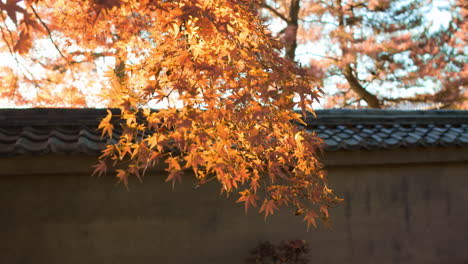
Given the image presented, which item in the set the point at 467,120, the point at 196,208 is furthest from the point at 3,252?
the point at 467,120

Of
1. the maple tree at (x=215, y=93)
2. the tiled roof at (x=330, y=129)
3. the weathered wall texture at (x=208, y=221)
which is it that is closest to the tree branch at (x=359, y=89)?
the tiled roof at (x=330, y=129)

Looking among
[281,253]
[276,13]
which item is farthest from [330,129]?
[276,13]

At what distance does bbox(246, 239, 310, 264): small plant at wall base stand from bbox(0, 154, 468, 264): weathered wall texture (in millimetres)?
170

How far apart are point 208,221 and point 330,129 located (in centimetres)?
216

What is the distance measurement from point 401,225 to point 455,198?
104cm

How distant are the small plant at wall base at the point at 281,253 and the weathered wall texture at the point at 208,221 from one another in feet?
0.56

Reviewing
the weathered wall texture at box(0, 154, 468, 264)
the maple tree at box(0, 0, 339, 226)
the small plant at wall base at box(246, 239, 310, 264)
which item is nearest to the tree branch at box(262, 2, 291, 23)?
the weathered wall texture at box(0, 154, 468, 264)

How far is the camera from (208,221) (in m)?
6.22

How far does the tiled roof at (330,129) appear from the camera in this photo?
526 cm

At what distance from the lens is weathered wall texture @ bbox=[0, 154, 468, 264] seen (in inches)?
225

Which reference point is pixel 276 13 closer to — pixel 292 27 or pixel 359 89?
pixel 292 27

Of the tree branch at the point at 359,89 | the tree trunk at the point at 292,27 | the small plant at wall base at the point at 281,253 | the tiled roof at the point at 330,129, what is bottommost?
the small plant at wall base at the point at 281,253

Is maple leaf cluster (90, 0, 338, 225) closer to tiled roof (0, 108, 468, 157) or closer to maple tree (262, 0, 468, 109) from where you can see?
tiled roof (0, 108, 468, 157)

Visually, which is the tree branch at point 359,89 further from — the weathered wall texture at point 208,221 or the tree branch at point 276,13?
the weathered wall texture at point 208,221
